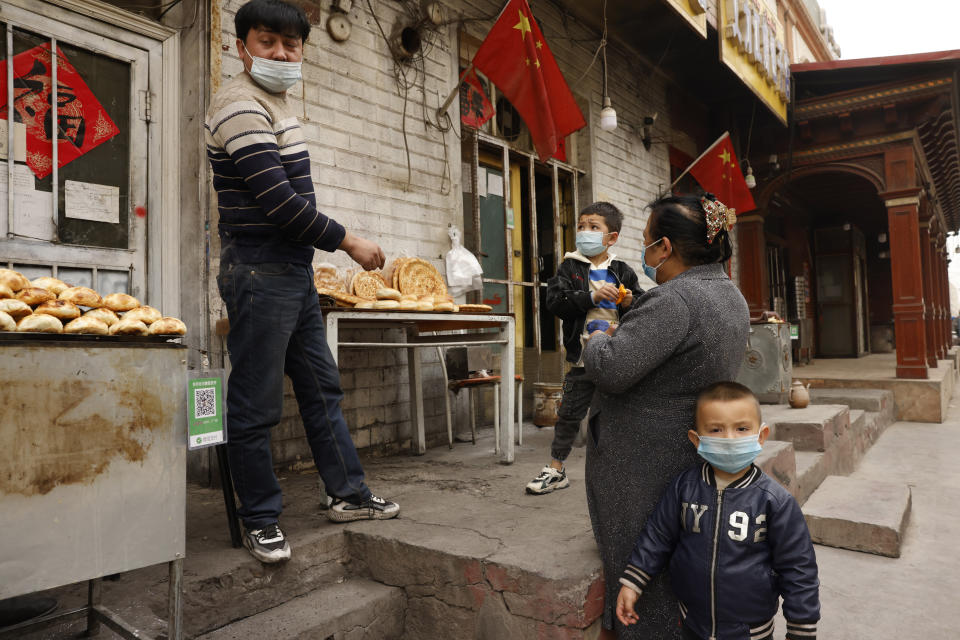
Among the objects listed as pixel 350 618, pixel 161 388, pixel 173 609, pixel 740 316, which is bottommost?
pixel 350 618

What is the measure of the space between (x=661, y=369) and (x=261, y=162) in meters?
1.53

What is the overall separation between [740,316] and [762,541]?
0.69 meters

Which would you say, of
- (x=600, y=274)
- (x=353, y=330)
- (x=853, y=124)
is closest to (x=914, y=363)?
(x=853, y=124)

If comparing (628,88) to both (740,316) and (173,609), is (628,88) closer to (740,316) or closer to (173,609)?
(740,316)

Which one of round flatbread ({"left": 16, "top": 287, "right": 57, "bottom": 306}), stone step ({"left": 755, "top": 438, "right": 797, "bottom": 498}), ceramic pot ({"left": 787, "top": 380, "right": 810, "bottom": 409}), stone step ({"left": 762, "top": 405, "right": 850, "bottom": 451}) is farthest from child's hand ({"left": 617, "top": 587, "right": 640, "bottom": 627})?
ceramic pot ({"left": 787, "top": 380, "right": 810, "bottom": 409})

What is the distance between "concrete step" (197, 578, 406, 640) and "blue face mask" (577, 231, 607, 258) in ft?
6.16

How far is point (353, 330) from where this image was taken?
4246mm

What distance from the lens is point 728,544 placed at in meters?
1.75

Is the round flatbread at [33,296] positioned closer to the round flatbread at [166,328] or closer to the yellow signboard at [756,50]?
the round flatbread at [166,328]

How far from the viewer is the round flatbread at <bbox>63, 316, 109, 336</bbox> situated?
1611 mm

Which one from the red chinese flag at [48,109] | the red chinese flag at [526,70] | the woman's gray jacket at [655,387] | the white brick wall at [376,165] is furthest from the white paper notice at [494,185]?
the woman's gray jacket at [655,387]

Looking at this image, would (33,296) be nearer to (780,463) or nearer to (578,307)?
(578,307)

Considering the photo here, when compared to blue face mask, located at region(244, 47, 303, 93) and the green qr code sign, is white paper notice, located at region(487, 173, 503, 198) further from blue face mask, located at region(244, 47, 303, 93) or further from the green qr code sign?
the green qr code sign

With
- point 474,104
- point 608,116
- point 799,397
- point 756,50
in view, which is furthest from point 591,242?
point 756,50
